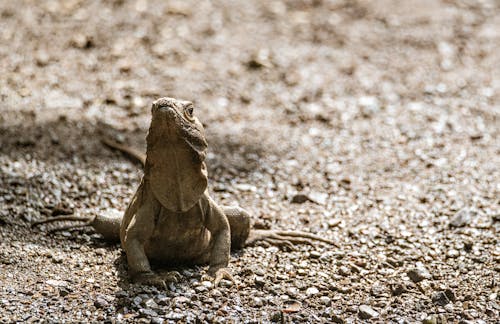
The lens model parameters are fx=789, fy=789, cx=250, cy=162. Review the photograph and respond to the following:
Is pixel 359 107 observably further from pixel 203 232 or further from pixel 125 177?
pixel 203 232

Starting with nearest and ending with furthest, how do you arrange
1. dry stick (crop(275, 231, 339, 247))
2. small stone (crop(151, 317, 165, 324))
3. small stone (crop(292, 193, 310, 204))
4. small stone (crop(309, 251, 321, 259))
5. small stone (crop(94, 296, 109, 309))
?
small stone (crop(151, 317, 165, 324)) → small stone (crop(94, 296, 109, 309)) → small stone (crop(309, 251, 321, 259)) → dry stick (crop(275, 231, 339, 247)) → small stone (crop(292, 193, 310, 204))

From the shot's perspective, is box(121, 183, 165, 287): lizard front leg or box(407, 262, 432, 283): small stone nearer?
box(121, 183, 165, 287): lizard front leg

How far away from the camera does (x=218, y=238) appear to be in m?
5.00

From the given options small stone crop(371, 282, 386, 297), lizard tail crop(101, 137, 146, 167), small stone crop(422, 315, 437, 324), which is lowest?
small stone crop(422, 315, 437, 324)

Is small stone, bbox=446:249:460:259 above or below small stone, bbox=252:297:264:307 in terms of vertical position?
below

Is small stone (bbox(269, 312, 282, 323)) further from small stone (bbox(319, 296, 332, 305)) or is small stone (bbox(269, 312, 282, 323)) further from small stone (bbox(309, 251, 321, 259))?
small stone (bbox(309, 251, 321, 259))

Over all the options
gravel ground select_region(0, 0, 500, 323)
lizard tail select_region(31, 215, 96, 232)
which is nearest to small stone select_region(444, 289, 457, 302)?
gravel ground select_region(0, 0, 500, 323)

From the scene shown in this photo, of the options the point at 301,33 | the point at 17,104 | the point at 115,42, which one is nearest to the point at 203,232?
the point at 17,104

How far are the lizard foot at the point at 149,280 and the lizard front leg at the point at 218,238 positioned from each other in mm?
371

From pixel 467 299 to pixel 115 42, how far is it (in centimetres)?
592

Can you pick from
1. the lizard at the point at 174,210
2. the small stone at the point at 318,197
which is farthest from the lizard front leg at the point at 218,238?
the small stone at the point at 318,197

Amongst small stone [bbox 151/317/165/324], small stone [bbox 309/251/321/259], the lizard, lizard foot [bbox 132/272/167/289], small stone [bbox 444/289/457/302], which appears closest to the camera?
small stone [bbox 151/317/165/324]

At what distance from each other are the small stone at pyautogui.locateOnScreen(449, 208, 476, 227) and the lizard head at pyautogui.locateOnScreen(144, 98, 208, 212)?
2.21 m

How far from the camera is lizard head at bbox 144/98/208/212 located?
4.45 m
